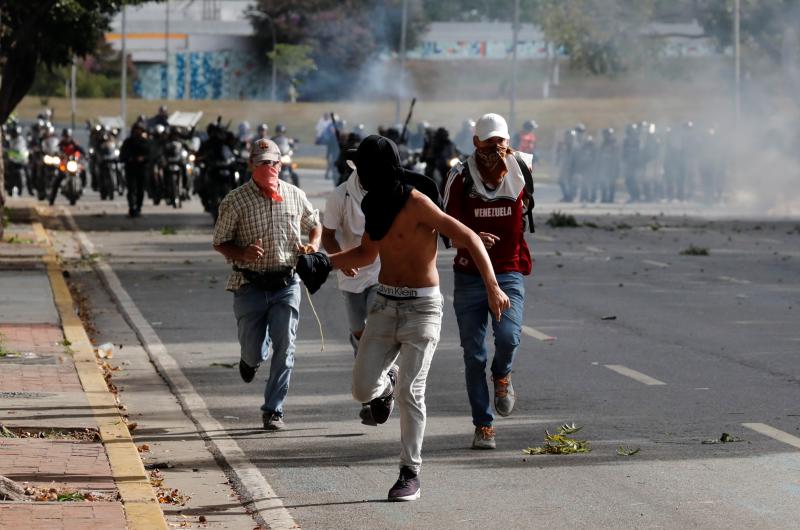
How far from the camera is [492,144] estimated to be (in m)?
9.28

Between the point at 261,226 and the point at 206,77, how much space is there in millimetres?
108252

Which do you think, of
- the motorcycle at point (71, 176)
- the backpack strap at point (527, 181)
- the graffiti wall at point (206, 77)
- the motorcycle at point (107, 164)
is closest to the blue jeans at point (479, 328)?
the backpack strap at point (527, 181)

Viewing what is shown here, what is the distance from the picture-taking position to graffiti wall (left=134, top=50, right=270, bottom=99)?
374 ft

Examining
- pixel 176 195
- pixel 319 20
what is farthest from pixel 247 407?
pixel 319 20

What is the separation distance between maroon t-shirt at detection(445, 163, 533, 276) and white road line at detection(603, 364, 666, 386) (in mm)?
2794

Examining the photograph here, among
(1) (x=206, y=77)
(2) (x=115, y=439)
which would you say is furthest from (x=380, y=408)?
(1) (x=206, y=77)

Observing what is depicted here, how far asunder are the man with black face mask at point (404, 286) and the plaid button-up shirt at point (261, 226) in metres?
2.09

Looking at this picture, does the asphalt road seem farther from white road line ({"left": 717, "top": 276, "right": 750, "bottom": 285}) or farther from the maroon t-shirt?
the maroon t-shirt

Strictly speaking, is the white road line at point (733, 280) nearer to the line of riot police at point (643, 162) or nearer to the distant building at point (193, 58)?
the line of riot police at point (643, 162)

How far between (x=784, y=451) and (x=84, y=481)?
12.5 ft

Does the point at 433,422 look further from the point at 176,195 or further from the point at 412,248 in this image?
the point at 176,195

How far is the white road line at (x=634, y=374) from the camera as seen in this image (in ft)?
39.1

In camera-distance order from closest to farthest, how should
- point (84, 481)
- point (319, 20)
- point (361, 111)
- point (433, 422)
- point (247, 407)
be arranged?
point (84, 481), point (433, 422), point (247, 407), point (361, 111), point (319, 20)

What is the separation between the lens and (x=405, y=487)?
7977 millimetres
